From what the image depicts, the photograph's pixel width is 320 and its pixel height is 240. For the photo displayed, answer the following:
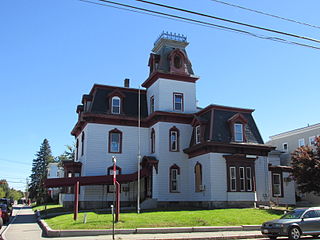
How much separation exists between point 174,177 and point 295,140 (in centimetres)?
1995

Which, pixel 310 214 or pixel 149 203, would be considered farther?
pixel 149 203

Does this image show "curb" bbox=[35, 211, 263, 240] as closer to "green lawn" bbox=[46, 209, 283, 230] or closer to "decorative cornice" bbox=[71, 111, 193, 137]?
"green lawn" bbox=[46, 209, 283, 230]

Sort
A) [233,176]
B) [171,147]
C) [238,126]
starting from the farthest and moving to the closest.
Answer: [171,147] → [238,126] → [233,176]

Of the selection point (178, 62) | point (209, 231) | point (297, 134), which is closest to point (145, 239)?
point (209, 231)

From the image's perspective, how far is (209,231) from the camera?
1900cm

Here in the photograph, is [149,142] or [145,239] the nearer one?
[145,239]

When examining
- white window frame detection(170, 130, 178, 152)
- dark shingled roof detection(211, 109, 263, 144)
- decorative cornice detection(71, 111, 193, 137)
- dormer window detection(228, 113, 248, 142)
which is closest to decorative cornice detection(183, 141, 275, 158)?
dark shingled roof detection(211, 109, 263, 144)

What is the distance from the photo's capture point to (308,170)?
26.3 meters

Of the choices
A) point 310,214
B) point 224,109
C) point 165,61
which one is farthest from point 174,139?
point 310,214

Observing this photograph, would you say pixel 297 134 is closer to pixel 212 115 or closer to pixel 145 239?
pixel 212 115

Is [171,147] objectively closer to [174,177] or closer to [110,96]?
[174,177]

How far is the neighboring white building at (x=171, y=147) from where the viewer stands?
3014 centimetres

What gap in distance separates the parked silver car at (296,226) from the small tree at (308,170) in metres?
9.27

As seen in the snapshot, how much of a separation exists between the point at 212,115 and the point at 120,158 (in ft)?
31.7
